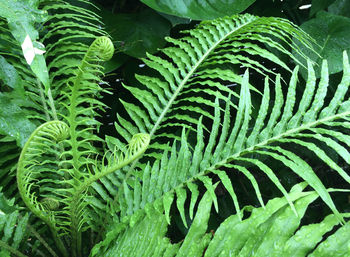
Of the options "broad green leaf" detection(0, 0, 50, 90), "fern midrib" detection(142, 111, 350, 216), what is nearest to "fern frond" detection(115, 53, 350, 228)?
"fern midrib" detection(142, 111, 350, 216)

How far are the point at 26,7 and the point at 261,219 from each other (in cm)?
49

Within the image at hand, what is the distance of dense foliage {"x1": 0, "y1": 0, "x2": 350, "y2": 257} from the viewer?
524 millimetres

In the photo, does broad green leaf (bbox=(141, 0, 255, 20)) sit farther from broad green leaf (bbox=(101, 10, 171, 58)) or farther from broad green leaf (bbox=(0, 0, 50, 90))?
broad green leaf (bbox=(0, 0, 50, 90))

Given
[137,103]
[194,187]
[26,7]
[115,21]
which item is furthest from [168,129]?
[26,7]

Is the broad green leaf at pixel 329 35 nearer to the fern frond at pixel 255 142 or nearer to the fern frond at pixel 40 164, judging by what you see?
the fern frond at pixel 255 142

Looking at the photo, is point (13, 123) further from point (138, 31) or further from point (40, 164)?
point (138, 31)

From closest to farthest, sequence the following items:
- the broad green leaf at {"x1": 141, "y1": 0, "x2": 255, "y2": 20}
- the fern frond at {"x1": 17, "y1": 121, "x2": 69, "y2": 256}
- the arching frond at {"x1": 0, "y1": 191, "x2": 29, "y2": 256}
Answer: the fern frond at {"x1": 17, "y1": 121, "x2": 69, "y2": 256}, the arching frond at {"x1": 0, "y1": 191, "x2": 29, "y2": 256}, the broad green leaf at {"x1": 141, "y1": 0, "x2": 255, "y2": 20}

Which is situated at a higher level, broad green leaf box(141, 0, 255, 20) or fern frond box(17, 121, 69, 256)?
broad green leaf box(141, 0, 255, 20)

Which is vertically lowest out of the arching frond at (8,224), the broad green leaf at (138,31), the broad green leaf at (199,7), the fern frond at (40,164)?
the arching frond at (8,224)

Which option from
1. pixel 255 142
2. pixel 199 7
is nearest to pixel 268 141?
pixel 255 142

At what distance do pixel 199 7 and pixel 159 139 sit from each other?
38 centimetres

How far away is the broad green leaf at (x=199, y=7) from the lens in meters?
0.94

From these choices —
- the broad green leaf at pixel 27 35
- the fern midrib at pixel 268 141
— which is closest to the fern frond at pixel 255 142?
the fern midrib at pixel 268 141

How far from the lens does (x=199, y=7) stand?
99 centimetres
